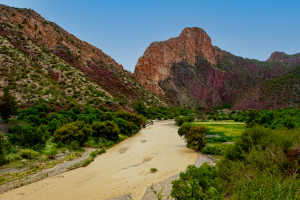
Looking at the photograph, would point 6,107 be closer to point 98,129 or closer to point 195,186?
point 98,129

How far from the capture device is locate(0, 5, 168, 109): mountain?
120 feet

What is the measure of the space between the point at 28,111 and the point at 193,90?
109868 mm

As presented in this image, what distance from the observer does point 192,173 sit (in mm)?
7695

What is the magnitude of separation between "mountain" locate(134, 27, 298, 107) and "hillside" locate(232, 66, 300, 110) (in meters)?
34.5

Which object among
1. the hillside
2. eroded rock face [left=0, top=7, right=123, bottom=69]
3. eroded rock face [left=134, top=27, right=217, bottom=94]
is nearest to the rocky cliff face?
eroded rock face [left=134, top=27, right=217, bottom=94]

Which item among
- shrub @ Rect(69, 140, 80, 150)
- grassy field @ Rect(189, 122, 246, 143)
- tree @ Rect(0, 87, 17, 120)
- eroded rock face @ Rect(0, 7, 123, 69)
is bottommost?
grassy field @ Rect(189, 122, 246, 143)

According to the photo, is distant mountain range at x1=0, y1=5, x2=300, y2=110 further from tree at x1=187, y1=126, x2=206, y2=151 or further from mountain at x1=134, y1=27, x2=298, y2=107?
tree at x1=187, y1=126, x2=206, y2=151

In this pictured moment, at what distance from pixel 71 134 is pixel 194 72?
12204cm

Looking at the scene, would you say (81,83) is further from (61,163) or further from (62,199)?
(62,199)

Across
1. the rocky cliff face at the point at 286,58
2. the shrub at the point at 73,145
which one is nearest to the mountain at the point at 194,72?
the rocky cliff face at the point at 286,58

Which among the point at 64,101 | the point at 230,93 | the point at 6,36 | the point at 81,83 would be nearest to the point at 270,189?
the point at 64,101

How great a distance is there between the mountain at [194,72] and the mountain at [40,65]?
178 feet

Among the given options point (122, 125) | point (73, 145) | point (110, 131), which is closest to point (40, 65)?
point (122, 125)

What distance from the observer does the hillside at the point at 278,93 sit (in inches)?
2929
